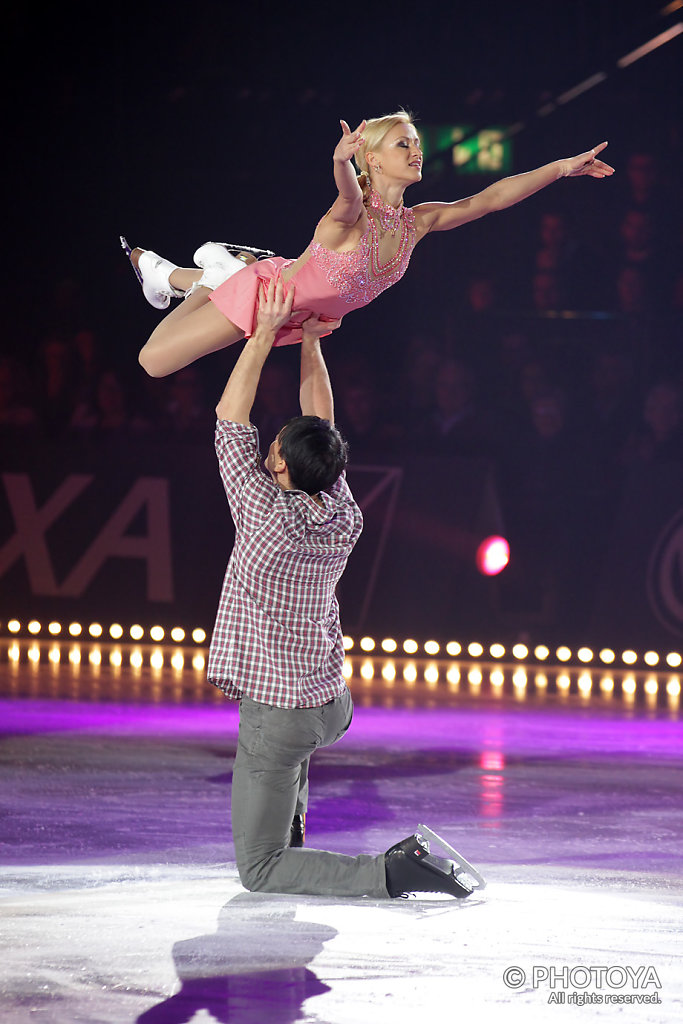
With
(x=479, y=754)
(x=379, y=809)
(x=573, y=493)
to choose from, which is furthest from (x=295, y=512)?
(x=573, y=493)

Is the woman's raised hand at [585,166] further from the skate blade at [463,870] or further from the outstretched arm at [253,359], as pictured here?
the skate blade at [463,870]

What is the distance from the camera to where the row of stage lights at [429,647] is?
6.71 m

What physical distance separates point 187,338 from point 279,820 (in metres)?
1.31

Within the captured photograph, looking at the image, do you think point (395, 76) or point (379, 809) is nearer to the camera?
point (379, 809)

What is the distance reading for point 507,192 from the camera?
135 inches

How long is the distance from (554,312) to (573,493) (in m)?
1.06

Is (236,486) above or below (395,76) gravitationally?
below

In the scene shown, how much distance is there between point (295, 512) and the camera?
9.23 feet

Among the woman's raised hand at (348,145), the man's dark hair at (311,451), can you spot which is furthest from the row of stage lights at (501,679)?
the woman's raised hand at (348,145)

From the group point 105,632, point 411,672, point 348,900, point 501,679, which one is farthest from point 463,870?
point 105,632

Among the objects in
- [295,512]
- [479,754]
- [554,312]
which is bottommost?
[479,754]

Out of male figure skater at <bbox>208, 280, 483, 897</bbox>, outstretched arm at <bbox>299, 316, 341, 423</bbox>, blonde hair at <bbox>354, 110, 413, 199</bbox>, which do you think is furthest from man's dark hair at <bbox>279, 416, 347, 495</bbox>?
blonde hair at <bbox>354, 110, 413, 199</bbox>

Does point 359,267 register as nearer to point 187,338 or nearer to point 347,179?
point 347,179

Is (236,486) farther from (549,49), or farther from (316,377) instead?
(549,49)
